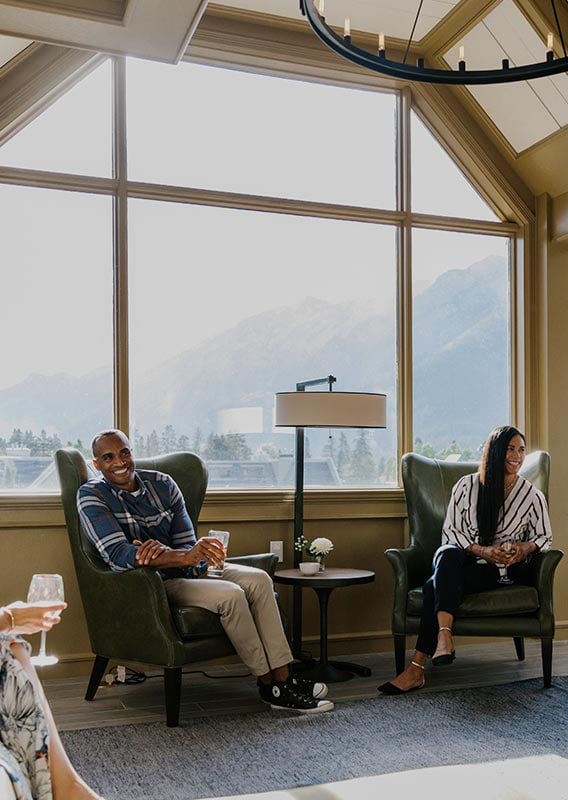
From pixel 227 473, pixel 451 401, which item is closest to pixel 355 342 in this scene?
Result: pixel 451 401

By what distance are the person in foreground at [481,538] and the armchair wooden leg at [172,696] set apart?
0.95 meters

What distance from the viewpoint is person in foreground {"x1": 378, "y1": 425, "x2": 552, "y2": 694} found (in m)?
4.00


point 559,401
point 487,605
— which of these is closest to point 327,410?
point 487,605

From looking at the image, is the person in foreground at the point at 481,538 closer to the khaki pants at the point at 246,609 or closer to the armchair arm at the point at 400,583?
the armchair arm at the point at 400,583

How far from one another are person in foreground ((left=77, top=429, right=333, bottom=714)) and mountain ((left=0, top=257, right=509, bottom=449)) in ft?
2.24

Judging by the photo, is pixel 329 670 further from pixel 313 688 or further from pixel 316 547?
pixel 316 547

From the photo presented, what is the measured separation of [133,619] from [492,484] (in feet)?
5.86

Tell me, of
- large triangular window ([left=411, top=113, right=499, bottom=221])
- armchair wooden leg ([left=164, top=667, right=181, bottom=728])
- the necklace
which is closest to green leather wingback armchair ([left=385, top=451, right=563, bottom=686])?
the necklace

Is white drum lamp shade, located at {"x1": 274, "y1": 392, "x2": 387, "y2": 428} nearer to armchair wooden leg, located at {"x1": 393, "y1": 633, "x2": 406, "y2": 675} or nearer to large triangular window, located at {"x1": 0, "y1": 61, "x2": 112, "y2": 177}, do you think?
armchair wooden leg, located at {"x1": 393, "y1": 633, "x2": 406, "y2": 675}

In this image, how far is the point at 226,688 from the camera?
4.11 m

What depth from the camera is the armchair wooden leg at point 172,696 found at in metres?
3.49

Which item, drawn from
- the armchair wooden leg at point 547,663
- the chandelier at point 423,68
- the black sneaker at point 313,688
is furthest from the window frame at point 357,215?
the chandelier at point 423,68

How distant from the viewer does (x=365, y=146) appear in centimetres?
512

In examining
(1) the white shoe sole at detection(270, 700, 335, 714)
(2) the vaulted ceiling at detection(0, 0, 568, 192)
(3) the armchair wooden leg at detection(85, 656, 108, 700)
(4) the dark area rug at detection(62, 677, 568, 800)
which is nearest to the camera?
(4) the dark area rug at detection(62, 677, 568, 800)
